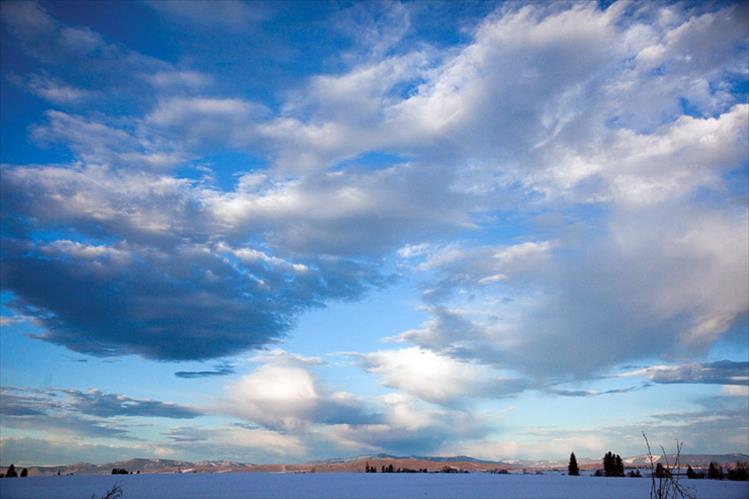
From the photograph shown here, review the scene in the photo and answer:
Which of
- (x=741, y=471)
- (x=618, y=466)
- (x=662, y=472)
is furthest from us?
(x=618, y=466)

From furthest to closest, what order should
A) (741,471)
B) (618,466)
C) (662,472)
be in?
(618,466), (741,471), (662,472)

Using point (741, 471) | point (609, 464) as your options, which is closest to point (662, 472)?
point (741, 471)

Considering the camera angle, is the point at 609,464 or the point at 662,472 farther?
the point at 609,464

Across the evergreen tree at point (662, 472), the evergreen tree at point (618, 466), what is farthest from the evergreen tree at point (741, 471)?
the evergreen tree at point (618, 466)

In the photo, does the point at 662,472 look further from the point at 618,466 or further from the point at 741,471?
the point at 618,466

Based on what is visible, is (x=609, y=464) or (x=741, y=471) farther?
(x=609, y=464)

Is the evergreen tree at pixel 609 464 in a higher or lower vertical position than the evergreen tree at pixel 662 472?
lower

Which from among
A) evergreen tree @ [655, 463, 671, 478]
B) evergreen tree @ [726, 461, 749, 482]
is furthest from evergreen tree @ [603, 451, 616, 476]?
evergreen tree @ [655, 463, 671, 478]

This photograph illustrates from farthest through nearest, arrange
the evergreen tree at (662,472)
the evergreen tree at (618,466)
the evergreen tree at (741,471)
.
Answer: the evergreen tree at (618,466)
the evergreen tree at (741,471)
the evergreen tree at (662,472)

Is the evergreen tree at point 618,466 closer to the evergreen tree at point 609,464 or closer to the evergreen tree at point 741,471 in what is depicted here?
the evergreen tree at point 609,464

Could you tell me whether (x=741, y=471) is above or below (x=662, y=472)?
below

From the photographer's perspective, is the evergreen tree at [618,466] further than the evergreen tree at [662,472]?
Yes

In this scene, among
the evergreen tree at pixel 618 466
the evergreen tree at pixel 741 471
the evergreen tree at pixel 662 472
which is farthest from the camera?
the evergreen tree at pixel 618 466

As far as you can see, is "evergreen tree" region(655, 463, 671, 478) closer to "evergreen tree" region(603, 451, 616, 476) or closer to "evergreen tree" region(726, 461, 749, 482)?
"evergreen tree" region(726, 461, 749, 482)
